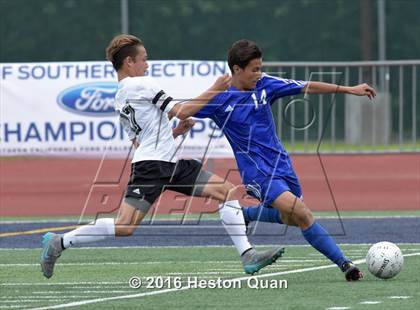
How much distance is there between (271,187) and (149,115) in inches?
40.2

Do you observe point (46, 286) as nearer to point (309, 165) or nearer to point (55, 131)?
point (55, 131)

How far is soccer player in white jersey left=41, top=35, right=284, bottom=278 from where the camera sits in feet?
28.9

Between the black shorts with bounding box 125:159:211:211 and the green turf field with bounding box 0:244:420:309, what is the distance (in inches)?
25.1

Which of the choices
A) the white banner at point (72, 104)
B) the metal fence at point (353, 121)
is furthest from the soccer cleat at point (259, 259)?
the metal fence at point (353, 121)

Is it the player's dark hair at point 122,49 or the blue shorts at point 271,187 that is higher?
the player's dark hair at point 122,49

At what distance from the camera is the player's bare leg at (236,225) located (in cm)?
883

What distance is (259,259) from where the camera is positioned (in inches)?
347

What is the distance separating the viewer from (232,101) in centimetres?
915

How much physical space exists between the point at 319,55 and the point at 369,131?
10.8 meters

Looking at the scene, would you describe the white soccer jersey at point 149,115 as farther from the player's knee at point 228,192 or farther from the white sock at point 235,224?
the white sock at point 235,224

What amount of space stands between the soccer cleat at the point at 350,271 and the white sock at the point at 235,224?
0.72 metres

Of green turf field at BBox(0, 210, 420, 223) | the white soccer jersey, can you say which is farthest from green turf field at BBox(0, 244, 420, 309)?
green turf field at BBox(0, 210, 420, 223)

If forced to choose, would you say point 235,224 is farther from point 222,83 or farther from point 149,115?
point 222,83

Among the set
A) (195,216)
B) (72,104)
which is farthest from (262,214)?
(72,104)
